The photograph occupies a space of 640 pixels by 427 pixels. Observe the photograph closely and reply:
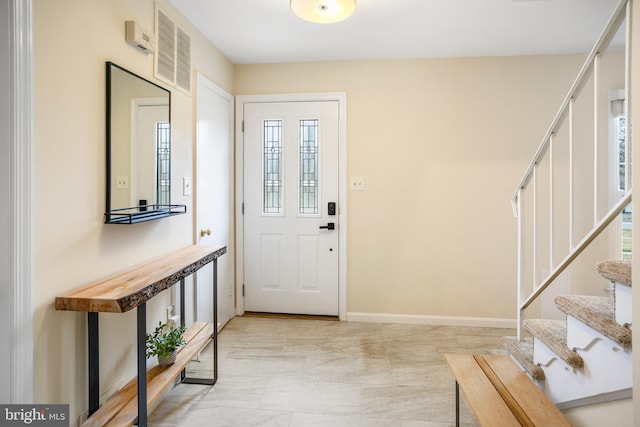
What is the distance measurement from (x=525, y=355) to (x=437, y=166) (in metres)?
1.83

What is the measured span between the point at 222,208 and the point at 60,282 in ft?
6.28

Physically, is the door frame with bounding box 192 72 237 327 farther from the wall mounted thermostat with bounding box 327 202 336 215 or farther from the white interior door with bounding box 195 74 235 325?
the wall mounted thermostat with bounding box 327 202 336 215

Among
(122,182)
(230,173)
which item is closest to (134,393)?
(122,182)

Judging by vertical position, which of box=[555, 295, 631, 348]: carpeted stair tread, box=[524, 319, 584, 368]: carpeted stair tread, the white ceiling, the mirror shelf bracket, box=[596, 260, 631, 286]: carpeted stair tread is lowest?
box=[524, 319, 584, 368]: carpeted stair tread

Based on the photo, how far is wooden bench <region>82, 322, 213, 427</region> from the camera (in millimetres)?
1552

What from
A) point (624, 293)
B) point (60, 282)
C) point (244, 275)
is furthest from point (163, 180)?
point (624, 293)

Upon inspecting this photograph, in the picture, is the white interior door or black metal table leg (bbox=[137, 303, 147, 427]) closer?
black metal table leg (bbox=[137, 303, 147, 427])

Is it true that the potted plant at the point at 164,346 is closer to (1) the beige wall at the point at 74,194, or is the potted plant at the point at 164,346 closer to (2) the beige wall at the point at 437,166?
(1) the beige wall at the point at 74,194

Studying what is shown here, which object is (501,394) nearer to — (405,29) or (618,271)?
(618,271)

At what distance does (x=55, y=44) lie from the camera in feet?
4.87

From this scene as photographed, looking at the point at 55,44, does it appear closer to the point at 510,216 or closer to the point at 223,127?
the point at 223,127

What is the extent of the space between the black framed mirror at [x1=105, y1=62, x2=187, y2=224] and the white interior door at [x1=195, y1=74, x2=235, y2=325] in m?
0.56

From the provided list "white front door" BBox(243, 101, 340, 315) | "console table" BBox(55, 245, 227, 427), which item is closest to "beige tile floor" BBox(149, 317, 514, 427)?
"white front door" BBox(243, 101, 340, 315)

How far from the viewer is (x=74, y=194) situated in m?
1.60
